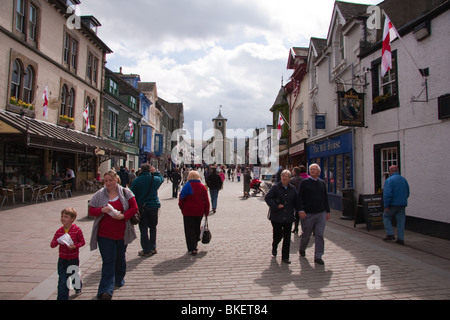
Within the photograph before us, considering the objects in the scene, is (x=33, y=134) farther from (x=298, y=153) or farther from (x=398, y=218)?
(x=298, y=153)

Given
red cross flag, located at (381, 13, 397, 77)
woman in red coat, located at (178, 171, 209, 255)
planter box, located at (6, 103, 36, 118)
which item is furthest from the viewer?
planter box, located at (6, 103, 36, 118)

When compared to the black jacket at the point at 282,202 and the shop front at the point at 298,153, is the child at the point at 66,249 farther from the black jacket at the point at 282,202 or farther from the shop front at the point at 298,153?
the shop front at the point at 298,153

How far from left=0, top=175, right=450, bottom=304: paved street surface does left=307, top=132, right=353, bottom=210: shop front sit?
5347 mm

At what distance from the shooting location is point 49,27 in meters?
17.1

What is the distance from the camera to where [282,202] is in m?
5.99

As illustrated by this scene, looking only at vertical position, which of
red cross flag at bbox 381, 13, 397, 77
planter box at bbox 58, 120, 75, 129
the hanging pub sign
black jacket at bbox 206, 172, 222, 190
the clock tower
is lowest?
black jacket at bbox 206, 172, 222, 190

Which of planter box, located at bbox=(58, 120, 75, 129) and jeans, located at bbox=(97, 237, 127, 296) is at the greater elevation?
planter box, located at bbox=(58, 120, 75, 129)

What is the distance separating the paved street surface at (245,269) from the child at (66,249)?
36 cm

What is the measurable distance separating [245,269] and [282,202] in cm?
145

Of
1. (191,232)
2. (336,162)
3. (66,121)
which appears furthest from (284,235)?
(66,121)

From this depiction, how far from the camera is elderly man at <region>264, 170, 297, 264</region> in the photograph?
5902 mm

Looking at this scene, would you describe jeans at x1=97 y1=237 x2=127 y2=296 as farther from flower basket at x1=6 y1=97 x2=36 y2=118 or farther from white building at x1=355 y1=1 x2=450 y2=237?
flower basket at x1=6 y1=97 x2=36 y2=118

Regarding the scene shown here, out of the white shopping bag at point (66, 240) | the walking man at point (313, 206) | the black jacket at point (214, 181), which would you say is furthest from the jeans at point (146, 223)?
the black jacket at point (214, 181)

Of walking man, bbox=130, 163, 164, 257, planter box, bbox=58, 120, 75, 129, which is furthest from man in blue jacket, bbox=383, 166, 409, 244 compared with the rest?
planter box, bbox=58, 120, 75, 129
